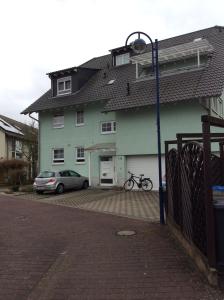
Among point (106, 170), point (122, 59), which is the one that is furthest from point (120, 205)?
point (122, 59)

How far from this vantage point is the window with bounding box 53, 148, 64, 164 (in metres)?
27.1

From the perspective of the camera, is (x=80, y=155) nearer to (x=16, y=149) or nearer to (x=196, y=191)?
(x=16, y=149)

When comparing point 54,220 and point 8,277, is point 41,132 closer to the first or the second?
point 54,220

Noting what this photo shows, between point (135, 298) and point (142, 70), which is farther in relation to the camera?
point (142, 70)

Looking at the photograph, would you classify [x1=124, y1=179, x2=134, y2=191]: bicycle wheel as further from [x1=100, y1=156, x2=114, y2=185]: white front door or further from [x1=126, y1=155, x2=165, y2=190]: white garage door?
[x1=100, y1=156, x2=114, y2=185]: white front door

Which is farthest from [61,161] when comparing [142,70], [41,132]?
[142,70]

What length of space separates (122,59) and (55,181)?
40.4 ft

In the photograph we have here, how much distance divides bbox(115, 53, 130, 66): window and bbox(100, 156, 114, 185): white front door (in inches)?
335

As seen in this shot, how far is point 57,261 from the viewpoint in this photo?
22.8 feet

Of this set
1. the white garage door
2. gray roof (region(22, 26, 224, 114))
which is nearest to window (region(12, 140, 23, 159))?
gray roof (region(22, 26, 224, 114))

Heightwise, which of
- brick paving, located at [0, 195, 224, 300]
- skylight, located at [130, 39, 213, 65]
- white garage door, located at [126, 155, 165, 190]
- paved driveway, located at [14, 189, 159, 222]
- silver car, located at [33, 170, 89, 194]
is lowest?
brick paving, located at [0, 195, 224, 300]

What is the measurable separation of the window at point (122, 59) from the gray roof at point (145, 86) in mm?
745

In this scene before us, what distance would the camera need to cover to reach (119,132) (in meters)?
22.8

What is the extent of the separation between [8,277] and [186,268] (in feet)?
10.0
